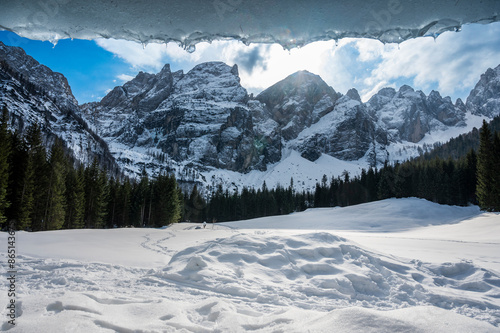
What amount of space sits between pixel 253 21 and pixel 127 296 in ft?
14.7

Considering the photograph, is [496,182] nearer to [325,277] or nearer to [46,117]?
[325,277]

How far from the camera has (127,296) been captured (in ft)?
13.8

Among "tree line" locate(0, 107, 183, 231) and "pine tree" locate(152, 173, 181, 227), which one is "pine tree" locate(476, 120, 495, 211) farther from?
"tree line" locate(0, 107, 183, 231)

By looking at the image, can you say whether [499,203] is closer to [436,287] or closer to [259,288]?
[436,287]

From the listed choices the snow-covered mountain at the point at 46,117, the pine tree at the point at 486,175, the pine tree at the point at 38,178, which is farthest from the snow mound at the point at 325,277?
the snow-covered mountain at the point at 46,117

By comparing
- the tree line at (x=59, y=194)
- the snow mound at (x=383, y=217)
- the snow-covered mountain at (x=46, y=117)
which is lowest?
the snow mound at (x=383, y=217)

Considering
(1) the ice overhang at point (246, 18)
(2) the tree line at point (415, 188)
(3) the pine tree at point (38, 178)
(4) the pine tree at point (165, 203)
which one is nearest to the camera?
(1) the ice overhang at point (246, 18)

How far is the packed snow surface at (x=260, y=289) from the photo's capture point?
2.99 meters

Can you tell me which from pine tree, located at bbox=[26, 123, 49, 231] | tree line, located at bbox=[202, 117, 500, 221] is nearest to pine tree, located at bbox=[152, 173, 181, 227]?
pine tree, located at bbox=[26, 123, 49, 231]

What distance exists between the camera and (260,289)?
5309 mm

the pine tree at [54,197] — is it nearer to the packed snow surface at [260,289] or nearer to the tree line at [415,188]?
the packed snow surface at [260,289]

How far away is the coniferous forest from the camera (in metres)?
19.0

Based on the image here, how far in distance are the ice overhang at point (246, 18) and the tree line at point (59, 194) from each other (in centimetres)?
1835

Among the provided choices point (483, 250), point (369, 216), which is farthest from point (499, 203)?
point (483, 250)
